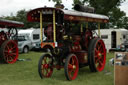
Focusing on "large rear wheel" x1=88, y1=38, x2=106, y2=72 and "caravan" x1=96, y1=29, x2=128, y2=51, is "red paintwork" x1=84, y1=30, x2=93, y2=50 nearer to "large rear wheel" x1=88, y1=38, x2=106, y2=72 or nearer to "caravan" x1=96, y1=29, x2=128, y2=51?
"large rear wheel" x1=88, y1=38, x2=106, y2=72

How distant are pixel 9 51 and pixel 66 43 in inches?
202

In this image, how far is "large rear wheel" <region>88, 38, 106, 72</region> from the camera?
708cm

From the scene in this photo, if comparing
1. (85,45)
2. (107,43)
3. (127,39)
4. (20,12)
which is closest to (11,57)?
(85,45)

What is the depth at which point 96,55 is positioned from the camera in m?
7.47

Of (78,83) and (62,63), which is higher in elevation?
(62,63)

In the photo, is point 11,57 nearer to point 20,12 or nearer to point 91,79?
point 91,79

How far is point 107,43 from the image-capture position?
1664cm

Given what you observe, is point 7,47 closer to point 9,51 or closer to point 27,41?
point 9,51

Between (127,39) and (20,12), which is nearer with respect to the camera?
(127,39)

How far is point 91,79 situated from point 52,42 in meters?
1.66

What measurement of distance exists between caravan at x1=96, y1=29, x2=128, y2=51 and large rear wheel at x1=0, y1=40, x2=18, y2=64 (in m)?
8.06

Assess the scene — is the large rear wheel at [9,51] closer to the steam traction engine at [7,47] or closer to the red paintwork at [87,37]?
the steam traction engine at [7,47]

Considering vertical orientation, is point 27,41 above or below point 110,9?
below

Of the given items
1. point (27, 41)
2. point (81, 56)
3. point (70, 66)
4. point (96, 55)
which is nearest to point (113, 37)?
point (27, 41)
